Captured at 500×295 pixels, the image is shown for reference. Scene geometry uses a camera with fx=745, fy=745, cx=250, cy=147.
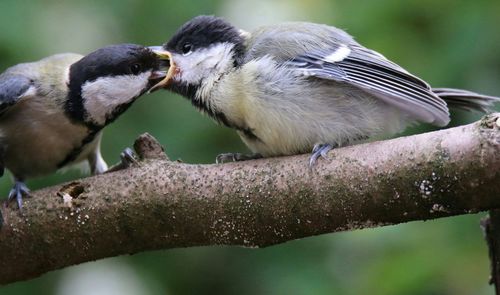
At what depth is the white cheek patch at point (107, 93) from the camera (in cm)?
220

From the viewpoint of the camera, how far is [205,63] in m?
2.02

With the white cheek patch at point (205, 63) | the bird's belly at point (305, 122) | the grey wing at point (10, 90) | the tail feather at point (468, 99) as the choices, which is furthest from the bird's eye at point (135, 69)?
the tail feather at point (468, 99)

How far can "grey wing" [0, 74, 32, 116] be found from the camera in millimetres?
2143

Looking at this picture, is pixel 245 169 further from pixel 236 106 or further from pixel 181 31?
pixel 181 31

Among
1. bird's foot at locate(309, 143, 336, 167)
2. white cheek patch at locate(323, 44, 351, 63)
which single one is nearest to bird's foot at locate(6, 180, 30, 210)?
bird's foot at locate(309, 143, 336, 167)

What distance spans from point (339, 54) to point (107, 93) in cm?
70

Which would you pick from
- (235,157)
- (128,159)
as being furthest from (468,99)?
(128,159)

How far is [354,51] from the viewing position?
200cm

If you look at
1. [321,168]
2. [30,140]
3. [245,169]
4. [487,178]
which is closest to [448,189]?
[487,178]

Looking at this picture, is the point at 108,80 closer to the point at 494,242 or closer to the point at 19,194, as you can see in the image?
the point at 19,194

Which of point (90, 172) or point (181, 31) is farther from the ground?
point (181, 31)

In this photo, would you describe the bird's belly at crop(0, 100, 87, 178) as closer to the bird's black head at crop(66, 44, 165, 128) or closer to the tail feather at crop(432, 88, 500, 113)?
the bird's black head at crop(66, 44, 165, 128)

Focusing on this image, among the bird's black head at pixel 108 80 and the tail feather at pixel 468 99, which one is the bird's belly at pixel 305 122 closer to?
the tail feather at pixel 468 99

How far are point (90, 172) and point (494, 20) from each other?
4.53 ft
